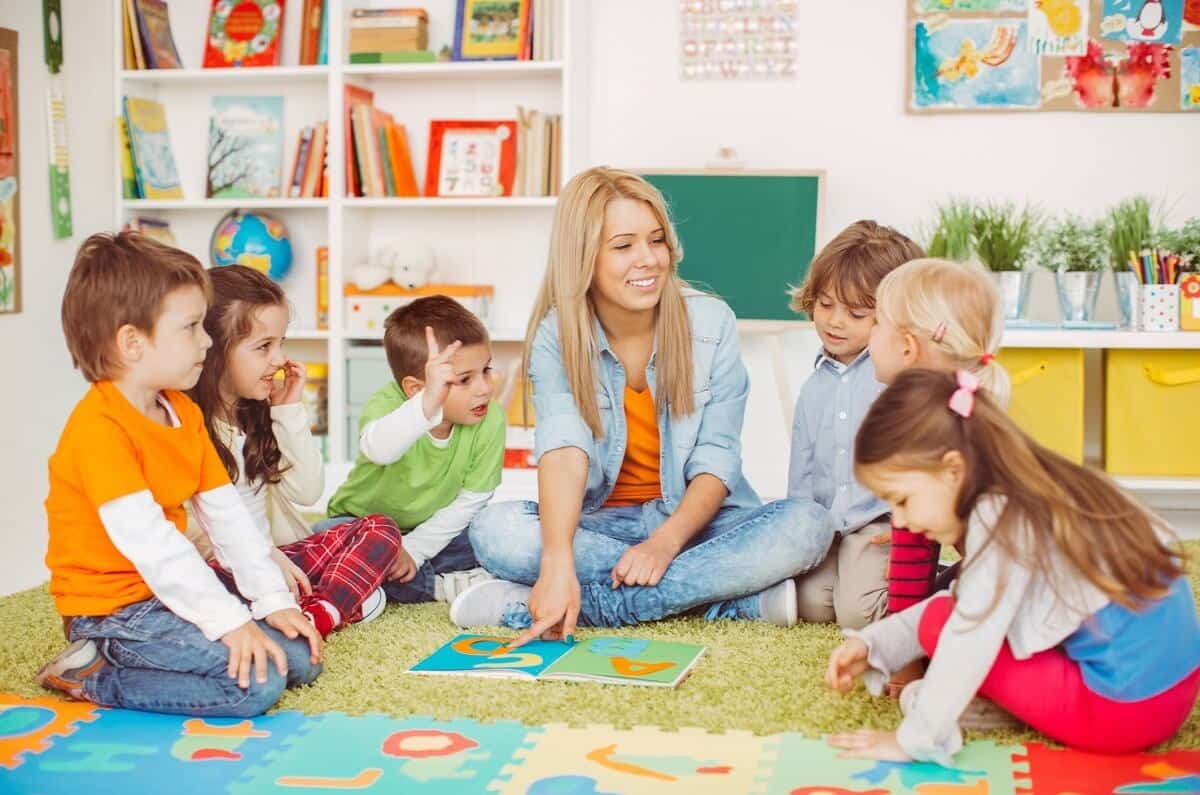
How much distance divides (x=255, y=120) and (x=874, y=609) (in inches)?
102

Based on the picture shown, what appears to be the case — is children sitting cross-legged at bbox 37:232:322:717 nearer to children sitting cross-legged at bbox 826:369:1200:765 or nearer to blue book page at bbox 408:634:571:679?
blue book page at bbox 408:634:571:679

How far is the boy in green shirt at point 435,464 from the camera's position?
2.28m

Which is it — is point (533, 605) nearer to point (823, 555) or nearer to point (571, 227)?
point (823, 555)

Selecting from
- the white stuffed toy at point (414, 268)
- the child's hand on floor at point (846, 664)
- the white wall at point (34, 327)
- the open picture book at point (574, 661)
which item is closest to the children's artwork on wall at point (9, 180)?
the white wall at point (34, 327)

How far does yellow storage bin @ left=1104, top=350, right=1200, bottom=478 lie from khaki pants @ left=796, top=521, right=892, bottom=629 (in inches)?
51.2

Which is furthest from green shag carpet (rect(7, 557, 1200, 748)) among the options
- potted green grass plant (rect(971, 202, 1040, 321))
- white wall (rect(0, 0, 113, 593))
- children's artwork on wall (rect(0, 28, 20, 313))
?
potted green grass plant (rect(971, 202, 1040, 321))

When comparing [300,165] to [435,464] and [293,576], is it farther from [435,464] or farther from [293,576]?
[293,576]

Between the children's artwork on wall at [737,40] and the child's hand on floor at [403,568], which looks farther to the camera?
the children's artwork on wall at [737,40]

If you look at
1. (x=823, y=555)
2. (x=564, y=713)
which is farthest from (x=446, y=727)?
(x=823, y=555)

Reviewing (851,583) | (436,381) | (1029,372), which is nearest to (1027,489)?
(851,583)

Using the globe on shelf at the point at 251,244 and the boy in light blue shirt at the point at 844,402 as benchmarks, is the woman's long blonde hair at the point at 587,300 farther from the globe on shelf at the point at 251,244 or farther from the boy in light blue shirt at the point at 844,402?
the globe on shelf at the point at 251,244

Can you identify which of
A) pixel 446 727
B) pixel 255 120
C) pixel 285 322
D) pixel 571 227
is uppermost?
pixel 255 120

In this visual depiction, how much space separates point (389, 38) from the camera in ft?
11.9

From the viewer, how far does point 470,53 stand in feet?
11.8
